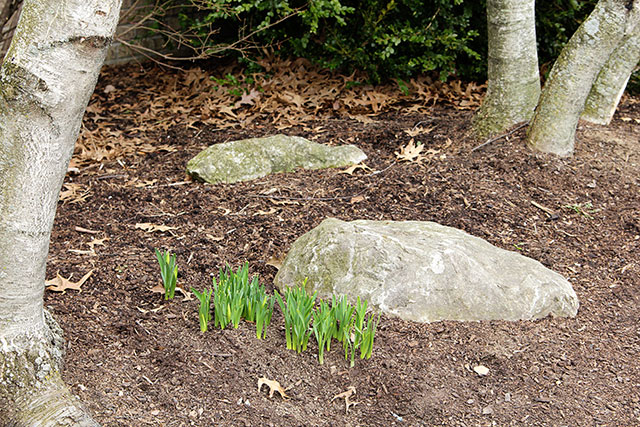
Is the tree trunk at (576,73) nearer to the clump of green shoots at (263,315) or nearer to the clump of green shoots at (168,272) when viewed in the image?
the clump of green shoots at (263,315)

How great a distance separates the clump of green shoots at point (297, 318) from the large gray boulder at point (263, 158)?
81.1 inches

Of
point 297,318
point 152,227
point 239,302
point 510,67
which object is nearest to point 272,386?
point 297,318

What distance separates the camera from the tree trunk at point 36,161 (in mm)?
2062

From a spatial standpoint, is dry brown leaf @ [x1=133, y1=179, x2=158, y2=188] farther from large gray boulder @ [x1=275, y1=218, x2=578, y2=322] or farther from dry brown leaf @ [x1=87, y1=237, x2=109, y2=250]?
large gray boulder @ [x1=275, y1=218, x2=578, y2=322]

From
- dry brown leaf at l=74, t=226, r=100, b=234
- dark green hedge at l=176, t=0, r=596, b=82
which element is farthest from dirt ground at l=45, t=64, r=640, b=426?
dark green hedge at l=176, t=0, r=596, b=82

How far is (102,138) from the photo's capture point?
233 inches

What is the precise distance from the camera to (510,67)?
4973 millimetres

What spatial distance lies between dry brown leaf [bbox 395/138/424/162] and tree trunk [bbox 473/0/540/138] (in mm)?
496

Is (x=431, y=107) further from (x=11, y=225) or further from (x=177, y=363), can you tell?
(x=11, y=225)

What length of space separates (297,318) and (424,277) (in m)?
0.77

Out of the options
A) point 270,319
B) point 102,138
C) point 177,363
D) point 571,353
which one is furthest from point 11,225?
point 102,138

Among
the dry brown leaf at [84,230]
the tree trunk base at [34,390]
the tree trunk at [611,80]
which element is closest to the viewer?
the tree trunk base at [34,390]

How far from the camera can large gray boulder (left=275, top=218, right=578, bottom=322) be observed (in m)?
3.21

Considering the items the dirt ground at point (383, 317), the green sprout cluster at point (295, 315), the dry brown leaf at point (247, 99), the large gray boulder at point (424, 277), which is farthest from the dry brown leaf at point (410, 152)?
the green sprout cluster at point (295, 315)
